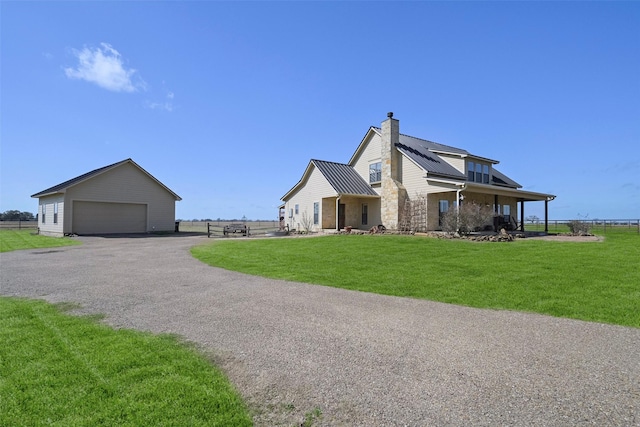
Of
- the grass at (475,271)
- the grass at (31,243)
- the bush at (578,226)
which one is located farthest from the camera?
the bush at (578,226)

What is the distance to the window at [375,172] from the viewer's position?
26.2 m

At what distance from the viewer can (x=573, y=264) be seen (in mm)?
10250

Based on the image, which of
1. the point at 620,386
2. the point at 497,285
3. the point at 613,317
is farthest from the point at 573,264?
the point at 620,386

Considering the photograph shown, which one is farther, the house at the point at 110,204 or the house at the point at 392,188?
the house at the point at 110,204

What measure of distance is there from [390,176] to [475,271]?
15.3 meters

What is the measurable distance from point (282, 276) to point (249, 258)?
12.1 feet

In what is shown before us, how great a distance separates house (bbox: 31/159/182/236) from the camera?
26.0 metres

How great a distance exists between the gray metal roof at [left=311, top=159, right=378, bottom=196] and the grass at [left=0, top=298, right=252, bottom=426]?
2027 cm

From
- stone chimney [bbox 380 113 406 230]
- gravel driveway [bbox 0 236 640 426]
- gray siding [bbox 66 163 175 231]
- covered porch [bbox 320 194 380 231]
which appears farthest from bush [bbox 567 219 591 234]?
gray siding [bbox 66 163 175 231]

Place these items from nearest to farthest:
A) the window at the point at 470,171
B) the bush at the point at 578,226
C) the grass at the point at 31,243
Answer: the grass at the point at 31,243, the bush at the point at 578,226, the window at the point at 470,171

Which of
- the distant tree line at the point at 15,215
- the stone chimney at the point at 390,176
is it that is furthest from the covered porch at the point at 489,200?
the distant tree line at the point at 15,215

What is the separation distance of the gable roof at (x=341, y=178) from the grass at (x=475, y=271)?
9.61 metres

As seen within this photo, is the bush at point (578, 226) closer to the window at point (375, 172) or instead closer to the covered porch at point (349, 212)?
the covered porch at point (349, 212)

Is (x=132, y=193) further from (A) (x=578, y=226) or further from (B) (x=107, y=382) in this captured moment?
(A) (x=578, y=226)
